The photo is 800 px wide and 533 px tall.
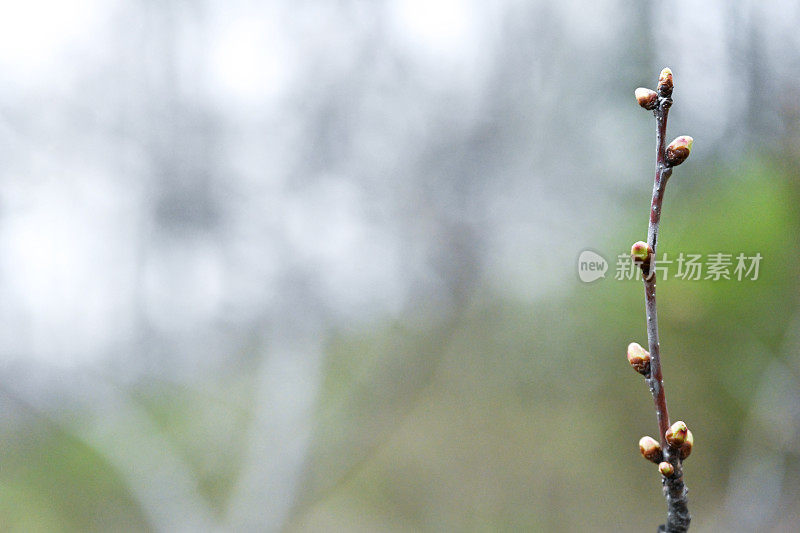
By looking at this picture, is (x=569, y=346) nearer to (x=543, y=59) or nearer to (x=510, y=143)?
(x=510, y=143)

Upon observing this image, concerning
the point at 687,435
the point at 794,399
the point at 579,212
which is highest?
the point at 687,435

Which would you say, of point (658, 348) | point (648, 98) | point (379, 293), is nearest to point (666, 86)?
point (648, 98)

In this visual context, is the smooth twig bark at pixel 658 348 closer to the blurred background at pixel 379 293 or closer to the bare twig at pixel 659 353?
the bare twig at pixel 659 353

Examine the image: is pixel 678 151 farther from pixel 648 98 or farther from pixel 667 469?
pixel 667 469

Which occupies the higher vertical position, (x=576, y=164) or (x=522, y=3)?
(x=522, y=3)

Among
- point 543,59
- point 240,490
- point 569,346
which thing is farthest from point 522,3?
point 240,490

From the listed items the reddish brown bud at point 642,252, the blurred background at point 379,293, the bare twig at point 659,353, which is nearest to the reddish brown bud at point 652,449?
the bare twig at point 659,353
